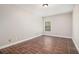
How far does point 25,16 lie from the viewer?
6.22 ft

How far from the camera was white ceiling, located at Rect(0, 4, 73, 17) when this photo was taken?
1.64 m

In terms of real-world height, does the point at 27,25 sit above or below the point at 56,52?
above

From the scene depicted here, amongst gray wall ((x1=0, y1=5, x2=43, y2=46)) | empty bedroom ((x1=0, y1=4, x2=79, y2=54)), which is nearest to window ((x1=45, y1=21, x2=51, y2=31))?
empty bedroom ((x1=0, y1=4, x2=79, y2=54))

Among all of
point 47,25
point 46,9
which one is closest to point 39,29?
point 47,25

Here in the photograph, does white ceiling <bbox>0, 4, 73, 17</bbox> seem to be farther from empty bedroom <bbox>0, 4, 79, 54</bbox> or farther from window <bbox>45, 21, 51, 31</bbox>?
window <bbox>45, 21, 51, 31</bbox>

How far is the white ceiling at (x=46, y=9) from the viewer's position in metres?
1.64

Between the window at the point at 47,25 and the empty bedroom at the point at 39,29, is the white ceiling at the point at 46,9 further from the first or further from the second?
the window at the point at 47,25

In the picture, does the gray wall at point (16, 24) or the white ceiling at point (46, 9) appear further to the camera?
the gray wall at point (16, 24)

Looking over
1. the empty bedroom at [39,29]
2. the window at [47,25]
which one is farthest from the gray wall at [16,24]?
the window at [47,25]
